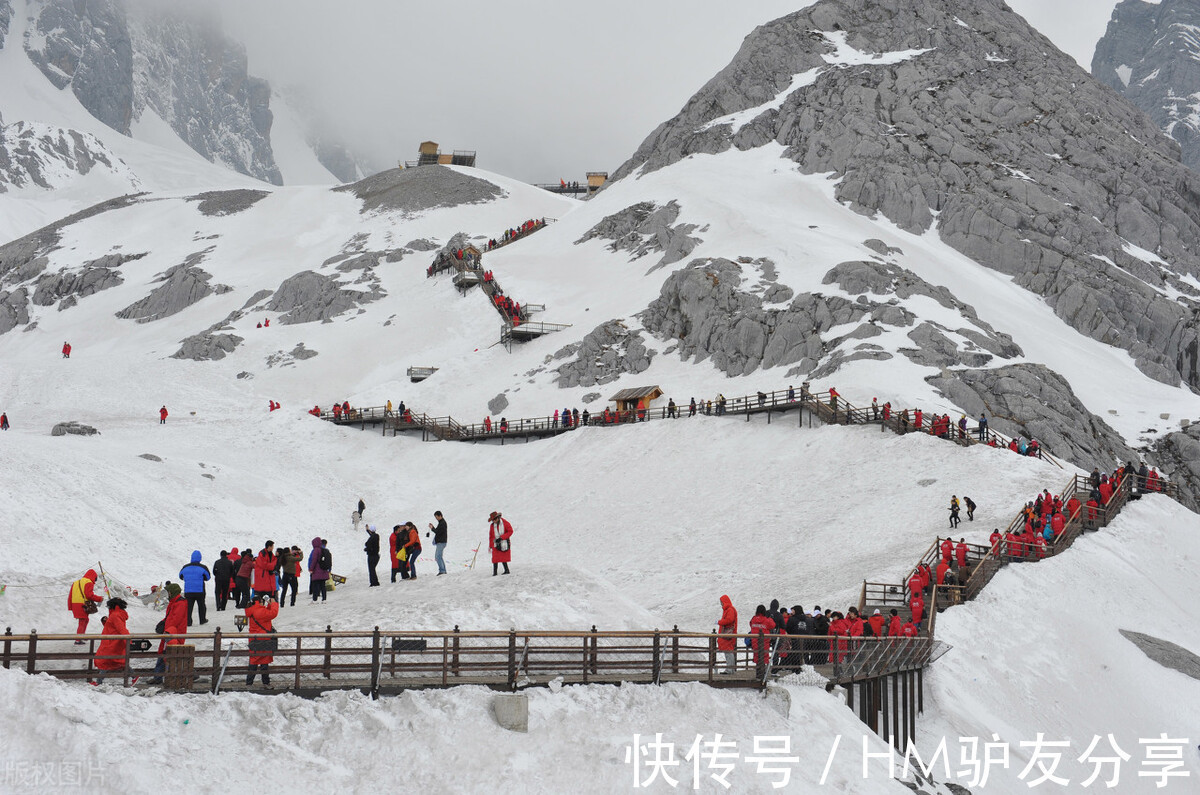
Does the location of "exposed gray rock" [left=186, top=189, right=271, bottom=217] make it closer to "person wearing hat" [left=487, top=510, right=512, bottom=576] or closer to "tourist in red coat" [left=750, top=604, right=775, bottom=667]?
"person wearing hat" [left=487, top=510, right=512, bottom=576]

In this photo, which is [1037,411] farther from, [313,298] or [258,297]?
[258,297]

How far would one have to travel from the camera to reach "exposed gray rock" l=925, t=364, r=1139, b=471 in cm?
4572

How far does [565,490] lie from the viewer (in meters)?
41.8

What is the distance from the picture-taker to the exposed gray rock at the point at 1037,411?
150ft

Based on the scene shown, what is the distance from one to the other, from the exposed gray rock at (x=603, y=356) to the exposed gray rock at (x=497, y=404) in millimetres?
3491

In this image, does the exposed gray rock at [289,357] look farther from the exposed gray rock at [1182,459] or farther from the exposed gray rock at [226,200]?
the exposed gray rock at [226,200]

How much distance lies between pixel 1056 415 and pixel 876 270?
14948 millimetres

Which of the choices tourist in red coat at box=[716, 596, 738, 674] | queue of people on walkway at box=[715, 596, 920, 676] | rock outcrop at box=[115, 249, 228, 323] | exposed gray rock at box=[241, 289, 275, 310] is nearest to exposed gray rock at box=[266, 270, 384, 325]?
exposed gray rock at box=[241, 289, 275, 310]

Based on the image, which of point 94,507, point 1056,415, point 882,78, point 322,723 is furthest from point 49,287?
point 322,723

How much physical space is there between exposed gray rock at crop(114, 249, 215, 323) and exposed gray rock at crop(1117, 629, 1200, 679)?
8477cm

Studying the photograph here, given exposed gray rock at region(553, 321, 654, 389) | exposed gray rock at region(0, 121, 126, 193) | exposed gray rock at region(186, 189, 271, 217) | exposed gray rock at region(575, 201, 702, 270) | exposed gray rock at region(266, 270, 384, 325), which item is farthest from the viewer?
exposed gray rock at region(0, 121, 126, 193)

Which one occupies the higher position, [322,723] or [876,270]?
[876,270]

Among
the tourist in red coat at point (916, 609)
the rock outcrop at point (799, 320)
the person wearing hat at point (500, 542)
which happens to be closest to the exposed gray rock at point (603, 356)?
the rock outcrop at point (799, 320)

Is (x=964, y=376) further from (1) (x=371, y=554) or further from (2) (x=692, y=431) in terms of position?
(1) (x=371, y=554)
